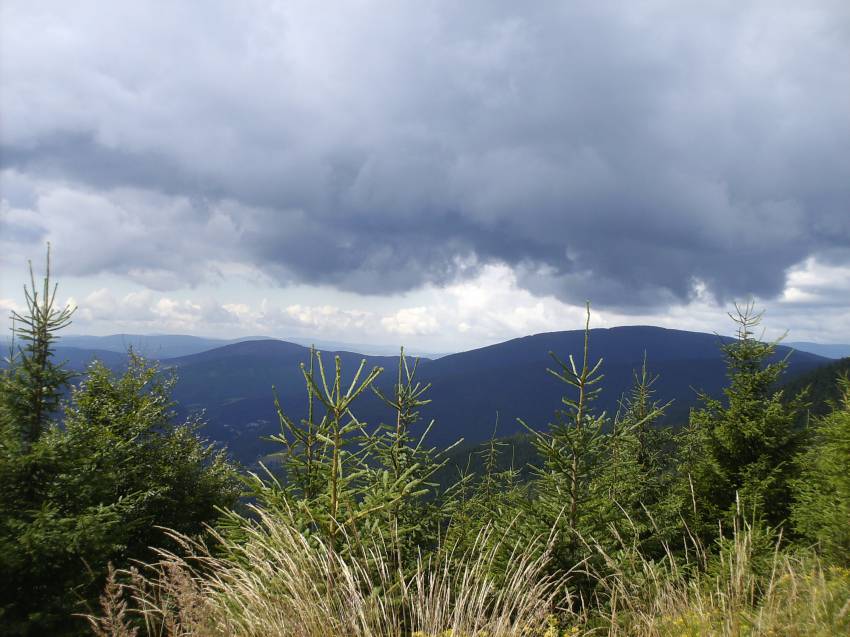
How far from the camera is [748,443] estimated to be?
1594 centimetres

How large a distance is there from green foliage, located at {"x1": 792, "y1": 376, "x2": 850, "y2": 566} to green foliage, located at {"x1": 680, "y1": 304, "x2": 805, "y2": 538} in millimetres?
674

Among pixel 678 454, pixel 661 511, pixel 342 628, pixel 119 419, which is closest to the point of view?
pixel 342 628

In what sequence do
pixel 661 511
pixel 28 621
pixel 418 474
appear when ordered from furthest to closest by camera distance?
pixel 661 511
pixel 28 621
pixel 418 474

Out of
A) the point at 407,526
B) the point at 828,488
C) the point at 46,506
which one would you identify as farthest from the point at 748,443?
the point at 46,506

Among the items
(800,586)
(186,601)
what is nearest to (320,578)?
(186,601)

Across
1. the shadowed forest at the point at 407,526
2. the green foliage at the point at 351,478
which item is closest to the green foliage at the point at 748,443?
the shadowed forest at the point at 407,526

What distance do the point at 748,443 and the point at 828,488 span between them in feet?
9.13

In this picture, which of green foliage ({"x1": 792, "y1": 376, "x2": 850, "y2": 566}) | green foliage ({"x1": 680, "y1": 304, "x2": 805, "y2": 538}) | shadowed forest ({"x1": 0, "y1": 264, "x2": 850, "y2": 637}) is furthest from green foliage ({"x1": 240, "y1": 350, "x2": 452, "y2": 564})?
green foliage ({"x1": 680, "y1": 304, "x2": 805, "y2": 538})

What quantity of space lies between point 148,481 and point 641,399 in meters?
23.5

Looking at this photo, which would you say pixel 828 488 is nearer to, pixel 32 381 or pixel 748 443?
pixel 748 443

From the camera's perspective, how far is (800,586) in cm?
367

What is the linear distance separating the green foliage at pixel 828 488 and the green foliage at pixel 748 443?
26.5 inches

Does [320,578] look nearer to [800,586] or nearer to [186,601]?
[186,601]

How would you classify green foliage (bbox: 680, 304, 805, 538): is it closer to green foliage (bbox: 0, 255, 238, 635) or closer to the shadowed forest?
the shadowed forest
